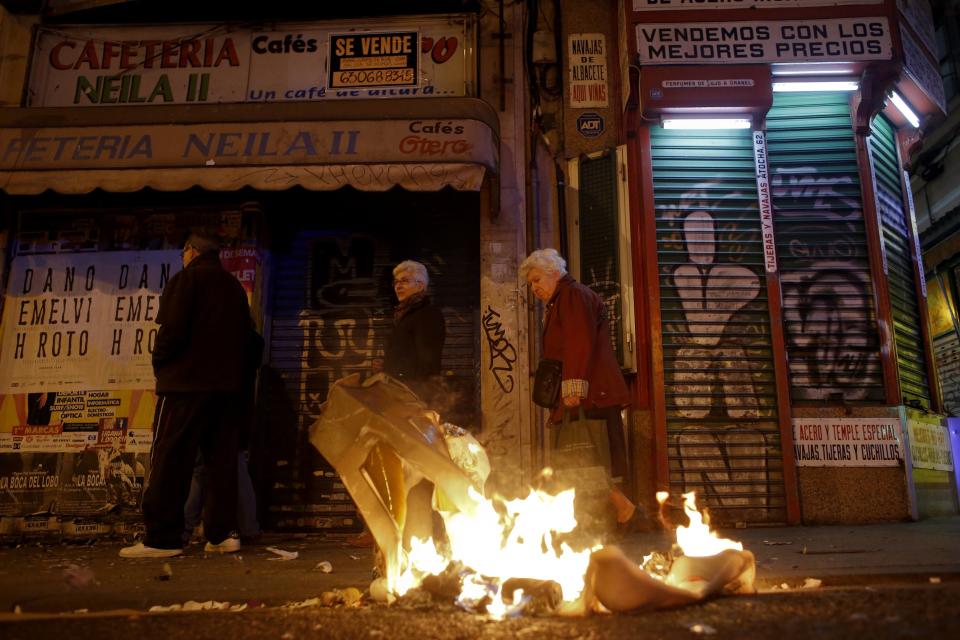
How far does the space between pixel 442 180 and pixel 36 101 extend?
4.48 m

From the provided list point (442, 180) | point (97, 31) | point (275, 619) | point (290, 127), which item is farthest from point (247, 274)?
point (275, 619)

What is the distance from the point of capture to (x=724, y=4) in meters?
6.27

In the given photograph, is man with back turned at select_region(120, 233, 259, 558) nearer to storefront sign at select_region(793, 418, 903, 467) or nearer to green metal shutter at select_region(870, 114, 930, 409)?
storefront sign at select_region(793, 418, 903, 467)

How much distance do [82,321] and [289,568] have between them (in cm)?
405

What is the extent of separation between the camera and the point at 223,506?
4.52 meters

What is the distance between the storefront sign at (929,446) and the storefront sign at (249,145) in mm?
4397

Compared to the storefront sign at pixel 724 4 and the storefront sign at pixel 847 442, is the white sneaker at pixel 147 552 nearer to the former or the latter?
the storefront sign at pixel 847 442

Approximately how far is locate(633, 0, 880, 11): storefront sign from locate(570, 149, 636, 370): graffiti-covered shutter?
134 cm

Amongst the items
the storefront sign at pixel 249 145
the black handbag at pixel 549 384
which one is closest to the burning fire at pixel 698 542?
the black handbag at pixel 549 384

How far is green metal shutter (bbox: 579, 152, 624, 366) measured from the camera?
6.18m

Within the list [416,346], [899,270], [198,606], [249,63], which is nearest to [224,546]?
[416,346]

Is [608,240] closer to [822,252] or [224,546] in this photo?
[822,252]

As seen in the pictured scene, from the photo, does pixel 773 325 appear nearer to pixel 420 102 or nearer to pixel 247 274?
pixel 420 102

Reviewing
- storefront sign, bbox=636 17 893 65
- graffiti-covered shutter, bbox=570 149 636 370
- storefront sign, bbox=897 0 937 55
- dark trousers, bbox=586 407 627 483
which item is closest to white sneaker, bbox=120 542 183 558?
dark trousers, bbox=586 407 627 483
